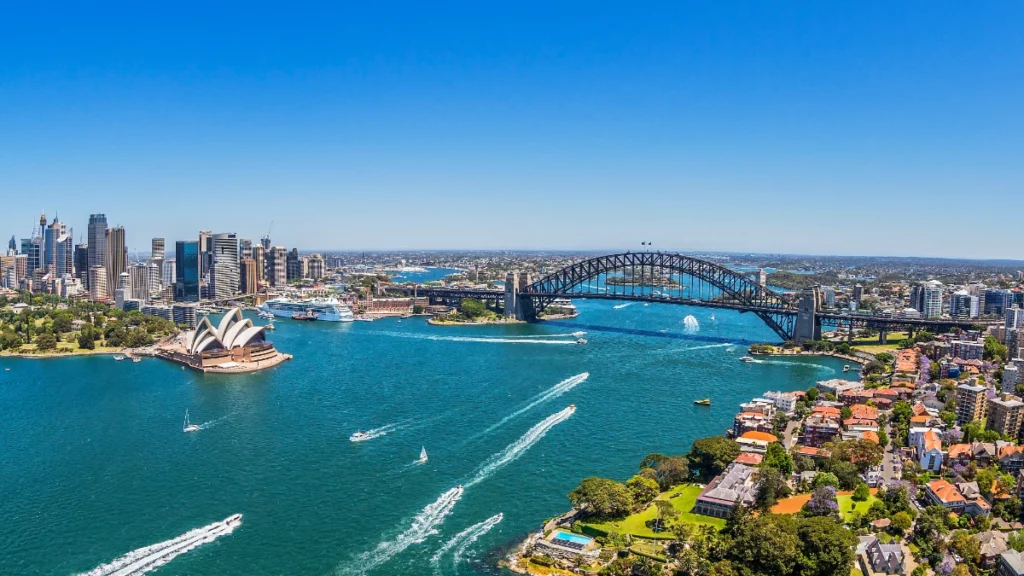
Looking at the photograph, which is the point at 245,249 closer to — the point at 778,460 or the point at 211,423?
the point at 211,423

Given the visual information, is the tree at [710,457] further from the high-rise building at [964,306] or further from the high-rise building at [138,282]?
the high-rise building at [138,282]

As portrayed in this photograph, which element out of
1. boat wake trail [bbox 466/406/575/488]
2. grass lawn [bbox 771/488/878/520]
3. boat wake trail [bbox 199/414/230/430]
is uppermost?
grass lawn [bbox 771/488/878/520]

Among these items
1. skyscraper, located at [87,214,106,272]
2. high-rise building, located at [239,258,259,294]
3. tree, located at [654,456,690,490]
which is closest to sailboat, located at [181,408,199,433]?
tree, located at [654,456,690,490]

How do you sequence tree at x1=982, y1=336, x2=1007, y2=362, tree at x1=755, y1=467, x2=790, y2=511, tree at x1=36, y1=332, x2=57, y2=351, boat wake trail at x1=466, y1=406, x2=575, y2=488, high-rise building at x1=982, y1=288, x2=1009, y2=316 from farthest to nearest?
high-rise building at x1=982, y1=288, x2=1009, y2=316 < tree at x1=36, y1=332, x2=57, y2=351 < tree at x1=982, y1=336, x2=1007, y2=362 < boat wake trail at x1=466, y1=406, x2=575, y2=488 < tree at x1=755, y1=467, x2=790, y2=511

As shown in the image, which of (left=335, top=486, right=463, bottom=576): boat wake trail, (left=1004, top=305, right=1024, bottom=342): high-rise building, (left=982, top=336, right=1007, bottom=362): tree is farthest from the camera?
Answer: (left=1004, top=305, right=1024, bottom=342): high-rise building

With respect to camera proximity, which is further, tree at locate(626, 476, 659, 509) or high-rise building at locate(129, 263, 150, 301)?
high-rise building at locate(129, 263, 150, 301)

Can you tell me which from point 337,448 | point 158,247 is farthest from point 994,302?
point 158,247

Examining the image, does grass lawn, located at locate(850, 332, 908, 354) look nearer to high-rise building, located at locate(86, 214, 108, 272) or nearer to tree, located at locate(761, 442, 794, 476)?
tree, located at locate(761, 442, 794, 476)
